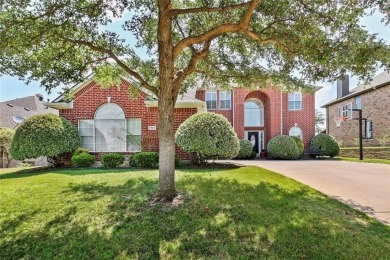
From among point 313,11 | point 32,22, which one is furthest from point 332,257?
point 32,22

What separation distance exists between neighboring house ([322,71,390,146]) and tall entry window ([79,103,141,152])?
1640 centimetres

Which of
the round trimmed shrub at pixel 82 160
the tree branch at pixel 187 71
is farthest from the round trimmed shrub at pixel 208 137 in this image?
the tree branch at pixel 187 71

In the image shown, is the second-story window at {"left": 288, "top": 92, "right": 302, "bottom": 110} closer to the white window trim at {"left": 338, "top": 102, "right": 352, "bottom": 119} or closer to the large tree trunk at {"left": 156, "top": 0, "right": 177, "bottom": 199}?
the white window trim at {"left": 338, "top": 102, "right": 352, "bottom": 119}

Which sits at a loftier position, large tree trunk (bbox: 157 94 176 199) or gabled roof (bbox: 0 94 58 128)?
gabled roof (bbox: 0 94 58 128)

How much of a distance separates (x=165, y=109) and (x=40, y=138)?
8.85m

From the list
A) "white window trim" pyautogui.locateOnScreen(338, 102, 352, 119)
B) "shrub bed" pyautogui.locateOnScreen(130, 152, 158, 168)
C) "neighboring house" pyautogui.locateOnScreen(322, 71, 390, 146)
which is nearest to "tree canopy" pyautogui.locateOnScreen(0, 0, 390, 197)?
"shrub bed" pyautogui.locateOnScreen(130, 152, 158, 168)

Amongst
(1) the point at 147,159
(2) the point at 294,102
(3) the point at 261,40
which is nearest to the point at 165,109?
(3) the point at 261,40

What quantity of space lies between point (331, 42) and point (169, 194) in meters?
5.33

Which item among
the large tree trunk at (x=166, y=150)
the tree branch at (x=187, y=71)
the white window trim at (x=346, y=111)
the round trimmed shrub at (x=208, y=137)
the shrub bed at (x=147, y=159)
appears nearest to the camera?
the large tree trunk at (x=166, y=150)

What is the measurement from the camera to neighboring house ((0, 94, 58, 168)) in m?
24.3

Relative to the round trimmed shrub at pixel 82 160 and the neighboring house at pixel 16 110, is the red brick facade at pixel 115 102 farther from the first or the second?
the neighboring house at pixel 16 110

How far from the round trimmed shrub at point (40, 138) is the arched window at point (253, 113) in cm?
1791

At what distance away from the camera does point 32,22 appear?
653cm

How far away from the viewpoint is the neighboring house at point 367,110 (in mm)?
22605
